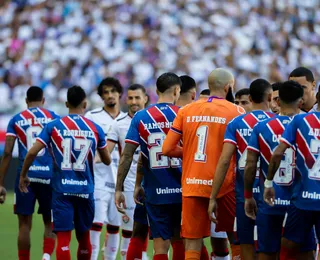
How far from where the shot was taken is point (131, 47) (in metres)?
26.6

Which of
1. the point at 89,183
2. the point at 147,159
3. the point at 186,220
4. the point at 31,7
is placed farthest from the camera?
the point at 31,7

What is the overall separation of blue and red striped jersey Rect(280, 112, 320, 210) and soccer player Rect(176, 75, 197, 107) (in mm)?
2327

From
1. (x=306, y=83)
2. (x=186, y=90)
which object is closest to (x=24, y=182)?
(x=186, y=90)

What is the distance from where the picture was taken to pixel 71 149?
1020cm

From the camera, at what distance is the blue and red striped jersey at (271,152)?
8484 mm

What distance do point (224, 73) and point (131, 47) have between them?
58.2 feet

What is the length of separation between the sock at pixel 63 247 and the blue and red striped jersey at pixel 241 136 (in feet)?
7.44

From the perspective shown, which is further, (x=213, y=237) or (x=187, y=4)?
(x=187, y=4)

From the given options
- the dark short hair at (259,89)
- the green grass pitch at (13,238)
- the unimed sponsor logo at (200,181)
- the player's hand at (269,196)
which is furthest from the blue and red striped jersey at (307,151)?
the green grass pitch at (13,238)

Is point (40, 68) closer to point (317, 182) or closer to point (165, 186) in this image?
point (165, 186)

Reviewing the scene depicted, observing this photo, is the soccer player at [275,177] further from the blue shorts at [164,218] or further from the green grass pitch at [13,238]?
the green grass pitch at [13,238]

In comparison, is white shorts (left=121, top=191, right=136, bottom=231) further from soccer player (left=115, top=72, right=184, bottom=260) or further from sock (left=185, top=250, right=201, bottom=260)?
sock (left=185, top=250, right=201, bottom=260)

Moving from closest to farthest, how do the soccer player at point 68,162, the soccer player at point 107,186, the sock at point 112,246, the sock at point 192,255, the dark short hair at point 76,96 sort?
the sock at point 192,255, the soccer player at point 68,162, the dark short hair at point 76,96, the sock at point 112,246, the soccer player at point 107,186

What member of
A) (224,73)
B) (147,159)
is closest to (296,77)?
(224,73)
